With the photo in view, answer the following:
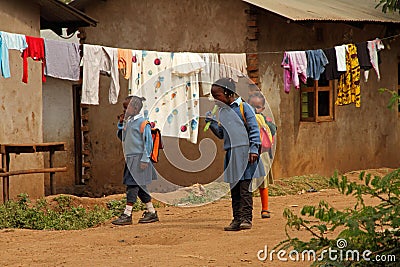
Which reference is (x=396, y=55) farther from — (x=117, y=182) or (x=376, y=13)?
(x=117, y=182)

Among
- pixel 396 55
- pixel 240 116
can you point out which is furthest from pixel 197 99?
pixel 396 55

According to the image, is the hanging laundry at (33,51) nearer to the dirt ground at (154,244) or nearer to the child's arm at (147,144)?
the child's arm at (147,144)

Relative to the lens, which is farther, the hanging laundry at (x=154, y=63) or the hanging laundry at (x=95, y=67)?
the hanging laundry at (x=154, y=63)

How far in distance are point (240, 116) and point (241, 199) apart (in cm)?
86

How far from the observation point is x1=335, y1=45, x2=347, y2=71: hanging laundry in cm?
1280

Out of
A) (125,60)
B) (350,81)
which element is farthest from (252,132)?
(350,81)

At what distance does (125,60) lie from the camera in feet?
37.6

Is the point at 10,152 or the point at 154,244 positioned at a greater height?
the point at 10,152

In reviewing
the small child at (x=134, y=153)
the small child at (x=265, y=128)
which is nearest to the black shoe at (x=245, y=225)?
the small child at (x=265, y=128)

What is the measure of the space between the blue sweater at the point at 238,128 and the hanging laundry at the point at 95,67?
3188mm

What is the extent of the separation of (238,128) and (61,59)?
3.19m

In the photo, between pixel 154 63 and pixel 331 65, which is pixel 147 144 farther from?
pixel 331 65

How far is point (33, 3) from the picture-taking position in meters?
11.9

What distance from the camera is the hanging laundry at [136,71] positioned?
11.7 m
